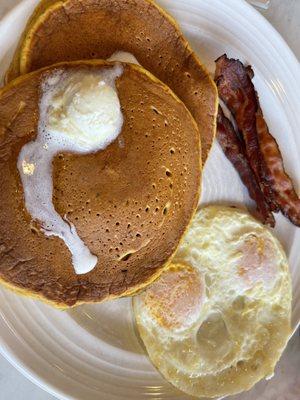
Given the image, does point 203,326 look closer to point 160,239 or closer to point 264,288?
point 264,288

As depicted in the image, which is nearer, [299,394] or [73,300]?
[73,300]

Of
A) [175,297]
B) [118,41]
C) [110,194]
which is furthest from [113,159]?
[175,297]

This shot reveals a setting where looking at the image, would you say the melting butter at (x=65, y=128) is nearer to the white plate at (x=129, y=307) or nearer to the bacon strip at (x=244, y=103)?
the white plate at (x=129, y=307)

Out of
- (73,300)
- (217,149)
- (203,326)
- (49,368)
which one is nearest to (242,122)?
(217,149)

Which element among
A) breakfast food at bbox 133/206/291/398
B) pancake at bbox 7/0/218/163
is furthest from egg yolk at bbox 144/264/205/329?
pancake at bbox 7/0/218/163

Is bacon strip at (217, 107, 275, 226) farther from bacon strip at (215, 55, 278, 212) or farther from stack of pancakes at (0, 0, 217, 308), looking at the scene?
stack of pancakes at (0, 0, 217, 308)

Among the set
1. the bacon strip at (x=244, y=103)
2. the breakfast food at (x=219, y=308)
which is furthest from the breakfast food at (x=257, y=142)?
the breakfast food at (x=219, y=308)
